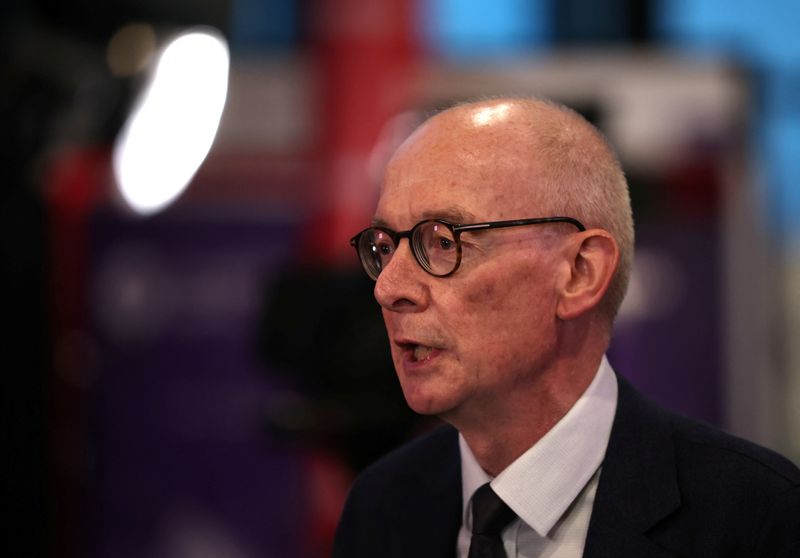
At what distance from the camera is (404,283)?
148 cm

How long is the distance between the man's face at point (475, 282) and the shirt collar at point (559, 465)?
3.4 inches

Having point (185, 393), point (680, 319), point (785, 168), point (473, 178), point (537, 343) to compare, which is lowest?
point (185, 393)

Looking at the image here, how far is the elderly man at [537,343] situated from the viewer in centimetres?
145

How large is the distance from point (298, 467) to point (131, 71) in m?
2.28

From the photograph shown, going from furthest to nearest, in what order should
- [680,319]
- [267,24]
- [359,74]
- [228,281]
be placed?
1. [267,24]
2. [228,281]
3. [680,319]
4. [359,74]

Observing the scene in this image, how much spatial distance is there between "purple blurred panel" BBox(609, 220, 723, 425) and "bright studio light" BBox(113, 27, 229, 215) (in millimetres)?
2728

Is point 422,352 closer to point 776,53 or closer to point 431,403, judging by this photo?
point 431,403

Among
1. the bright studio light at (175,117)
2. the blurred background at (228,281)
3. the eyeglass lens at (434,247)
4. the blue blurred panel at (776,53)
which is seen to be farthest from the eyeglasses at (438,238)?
the blue blurred panel at (776,53)

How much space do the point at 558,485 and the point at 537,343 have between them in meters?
0.19

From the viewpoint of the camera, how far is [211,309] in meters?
5.98

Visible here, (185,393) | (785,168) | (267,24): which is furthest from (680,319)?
(267,24)

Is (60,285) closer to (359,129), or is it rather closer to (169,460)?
(169,460)

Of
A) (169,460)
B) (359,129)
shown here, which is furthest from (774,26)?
(169,460)

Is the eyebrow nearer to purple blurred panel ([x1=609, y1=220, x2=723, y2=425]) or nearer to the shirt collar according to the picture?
the shirt collar
